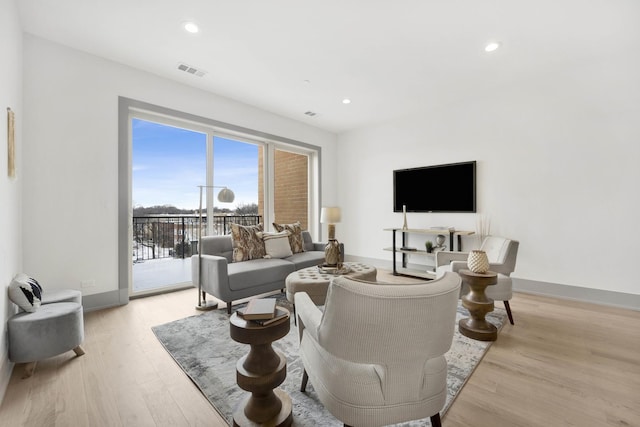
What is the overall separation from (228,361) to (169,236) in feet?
9.32

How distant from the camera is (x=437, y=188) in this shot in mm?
4641

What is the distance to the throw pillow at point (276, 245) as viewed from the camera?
12.4 ft

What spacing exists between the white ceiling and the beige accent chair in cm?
210

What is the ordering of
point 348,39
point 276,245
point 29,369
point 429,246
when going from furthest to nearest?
point 429,246
point 276,245
point 348,39
point 29,369

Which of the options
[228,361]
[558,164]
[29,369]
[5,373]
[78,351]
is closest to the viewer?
[5,373]

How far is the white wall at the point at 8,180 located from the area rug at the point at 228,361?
982 millimetres

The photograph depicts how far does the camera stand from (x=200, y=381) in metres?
1.81

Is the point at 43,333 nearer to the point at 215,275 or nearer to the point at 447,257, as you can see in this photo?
the point at 215,275

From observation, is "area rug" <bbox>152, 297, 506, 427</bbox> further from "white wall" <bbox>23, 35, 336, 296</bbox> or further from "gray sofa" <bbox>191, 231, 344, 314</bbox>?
"white wall" <bbox>23, 35, 336, 296</bbox>

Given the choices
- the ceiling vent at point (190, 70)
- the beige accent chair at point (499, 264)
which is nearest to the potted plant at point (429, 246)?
the beige accent chair at point (499, 264)

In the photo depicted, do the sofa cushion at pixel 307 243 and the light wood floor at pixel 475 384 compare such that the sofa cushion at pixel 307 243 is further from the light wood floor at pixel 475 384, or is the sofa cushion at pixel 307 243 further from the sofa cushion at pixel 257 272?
the light wood floor at pixel 475 384

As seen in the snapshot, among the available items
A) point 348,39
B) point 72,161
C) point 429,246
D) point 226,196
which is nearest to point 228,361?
point 226,196

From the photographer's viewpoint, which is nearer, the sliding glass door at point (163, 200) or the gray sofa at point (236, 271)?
the gray sofa at point (236, 271)

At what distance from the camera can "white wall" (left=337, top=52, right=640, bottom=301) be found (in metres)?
3.19
